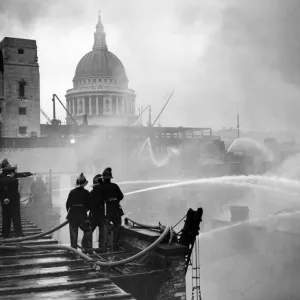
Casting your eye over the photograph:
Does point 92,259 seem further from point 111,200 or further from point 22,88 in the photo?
point 22,88

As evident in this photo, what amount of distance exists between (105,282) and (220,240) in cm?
3519

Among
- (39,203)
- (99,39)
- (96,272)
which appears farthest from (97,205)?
(99,39)

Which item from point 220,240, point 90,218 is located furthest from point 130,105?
point 90,218

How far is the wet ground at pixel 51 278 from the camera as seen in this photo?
860cm

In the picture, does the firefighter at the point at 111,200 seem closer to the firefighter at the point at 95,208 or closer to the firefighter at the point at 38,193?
the firefighter at the point at 95,208

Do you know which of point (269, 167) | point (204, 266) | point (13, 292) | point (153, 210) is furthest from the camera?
point (269, 167)

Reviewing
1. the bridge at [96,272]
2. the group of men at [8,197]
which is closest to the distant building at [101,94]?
the group of men at [8,197]

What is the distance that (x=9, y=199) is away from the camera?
15.1 meters

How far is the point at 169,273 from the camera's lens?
1114cm

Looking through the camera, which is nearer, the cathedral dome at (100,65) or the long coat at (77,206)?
the long coat at (77,206)

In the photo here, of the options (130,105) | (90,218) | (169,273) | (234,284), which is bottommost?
(234,284)

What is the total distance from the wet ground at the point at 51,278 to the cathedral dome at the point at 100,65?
13651 cm

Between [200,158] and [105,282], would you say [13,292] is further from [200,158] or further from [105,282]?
[200,158]

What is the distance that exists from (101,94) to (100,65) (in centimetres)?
923
